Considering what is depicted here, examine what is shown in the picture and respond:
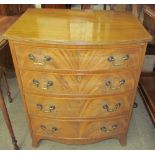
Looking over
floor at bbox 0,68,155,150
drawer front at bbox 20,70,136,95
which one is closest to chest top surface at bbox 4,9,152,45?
drawer front at bbox 20,70,136,95

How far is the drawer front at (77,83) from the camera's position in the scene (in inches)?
42.6

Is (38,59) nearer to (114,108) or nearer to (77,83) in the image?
(77,83)

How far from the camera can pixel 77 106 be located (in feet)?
3.94

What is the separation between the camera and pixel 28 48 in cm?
99

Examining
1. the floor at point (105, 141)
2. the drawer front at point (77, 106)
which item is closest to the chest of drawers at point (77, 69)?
the drawer front at point (77, 106)

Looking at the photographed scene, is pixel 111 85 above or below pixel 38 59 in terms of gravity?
below

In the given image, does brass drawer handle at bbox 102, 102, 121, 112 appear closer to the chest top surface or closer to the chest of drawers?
the chest of drawers

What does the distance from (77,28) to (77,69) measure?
8.7 inches

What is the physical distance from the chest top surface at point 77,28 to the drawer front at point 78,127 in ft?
1.87

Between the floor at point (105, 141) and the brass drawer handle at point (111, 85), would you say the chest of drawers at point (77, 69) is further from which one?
the floor at point (105, 141)

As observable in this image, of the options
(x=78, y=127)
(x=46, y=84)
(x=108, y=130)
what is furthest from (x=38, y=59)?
(x=108, y=130)

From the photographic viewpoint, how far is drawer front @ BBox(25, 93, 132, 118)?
3.89ft

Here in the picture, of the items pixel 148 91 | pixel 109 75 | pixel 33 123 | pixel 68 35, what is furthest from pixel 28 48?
pixel 148 91

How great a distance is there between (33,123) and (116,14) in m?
0.90
